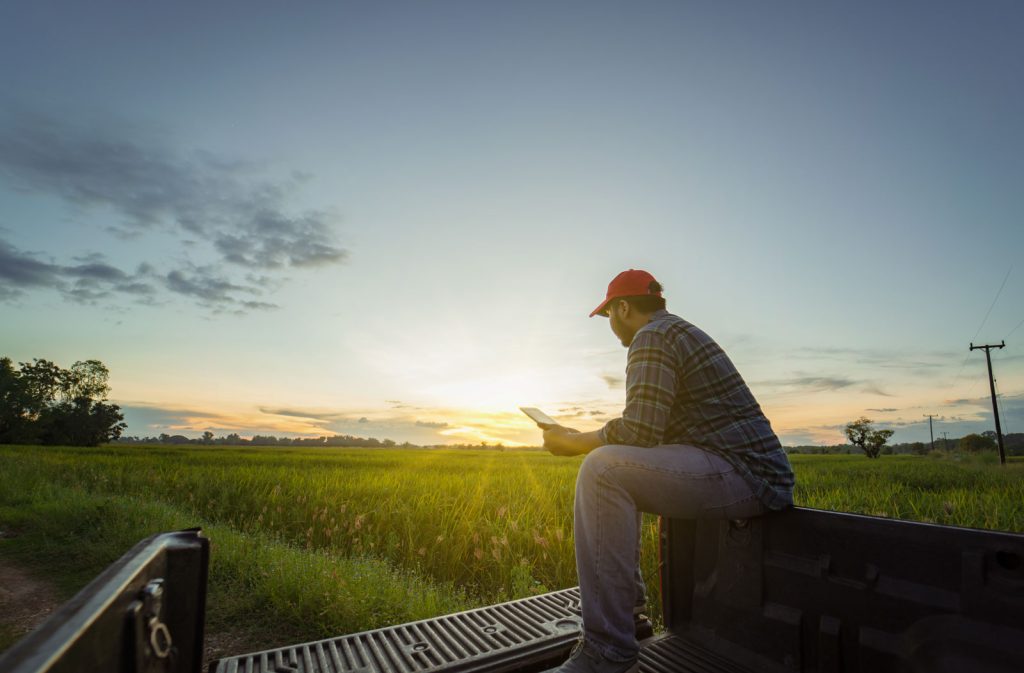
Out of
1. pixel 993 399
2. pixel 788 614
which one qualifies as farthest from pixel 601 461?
pixel 993 399

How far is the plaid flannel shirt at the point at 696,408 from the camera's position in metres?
2.54

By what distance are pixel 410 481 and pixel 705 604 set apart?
8.10m

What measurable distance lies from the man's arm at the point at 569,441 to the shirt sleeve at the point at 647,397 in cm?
13

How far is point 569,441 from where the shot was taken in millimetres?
2861

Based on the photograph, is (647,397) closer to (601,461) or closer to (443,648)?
(601,461)

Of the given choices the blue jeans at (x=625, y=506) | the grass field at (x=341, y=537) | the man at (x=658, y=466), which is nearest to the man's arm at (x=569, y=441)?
the man at (x=658, y=466)

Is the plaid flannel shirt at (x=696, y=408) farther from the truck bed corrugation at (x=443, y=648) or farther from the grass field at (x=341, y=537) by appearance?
the grass field at (x=341, y=537)

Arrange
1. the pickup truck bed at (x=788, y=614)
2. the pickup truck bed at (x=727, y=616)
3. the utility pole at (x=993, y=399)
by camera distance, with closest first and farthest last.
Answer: the pickup truck bed at (x=727, y=616)
the pickup truck bed at (x=788, y=614)
the utility pole at (x=993, y=399)

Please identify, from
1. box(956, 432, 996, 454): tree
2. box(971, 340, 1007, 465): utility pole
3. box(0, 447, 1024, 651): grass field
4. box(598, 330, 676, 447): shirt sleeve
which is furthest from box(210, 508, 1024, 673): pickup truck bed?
box(956, 432, 996, 454): tree

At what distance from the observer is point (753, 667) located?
2.48 metres

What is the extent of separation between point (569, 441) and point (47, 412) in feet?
242

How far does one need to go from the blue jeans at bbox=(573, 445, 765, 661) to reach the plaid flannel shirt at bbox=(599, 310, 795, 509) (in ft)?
0.28

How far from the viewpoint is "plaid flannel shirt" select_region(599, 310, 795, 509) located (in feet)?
8.32

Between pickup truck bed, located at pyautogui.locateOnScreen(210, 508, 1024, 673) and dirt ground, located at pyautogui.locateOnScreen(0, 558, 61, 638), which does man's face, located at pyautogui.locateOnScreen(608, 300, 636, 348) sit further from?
dirt ground, located at pyautogui.locateOnScreen(0, 558, 61, 638)
